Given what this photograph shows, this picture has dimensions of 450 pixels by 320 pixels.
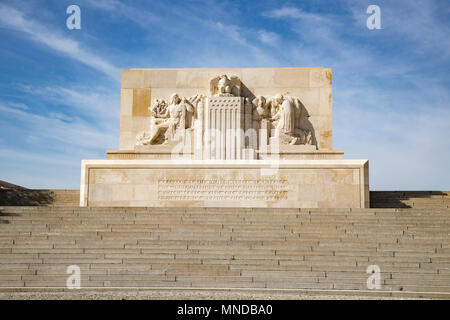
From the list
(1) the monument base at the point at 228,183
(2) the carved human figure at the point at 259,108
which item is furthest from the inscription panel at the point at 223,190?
(2) the carved human figure at the point at 259,108

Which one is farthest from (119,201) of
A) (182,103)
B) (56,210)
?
(182,103)

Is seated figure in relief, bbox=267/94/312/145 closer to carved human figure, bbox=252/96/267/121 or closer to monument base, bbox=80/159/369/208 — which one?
carved human figure, bbox=252/96/267/121

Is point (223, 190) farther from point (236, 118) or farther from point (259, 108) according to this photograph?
point (259, 108)

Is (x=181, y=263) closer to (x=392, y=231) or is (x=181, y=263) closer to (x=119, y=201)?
(x=392, y=231)

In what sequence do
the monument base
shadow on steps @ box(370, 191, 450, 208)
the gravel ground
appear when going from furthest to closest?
shadow on steps @ box(370, 191, 450, 208) < the monument base < the gravel ground

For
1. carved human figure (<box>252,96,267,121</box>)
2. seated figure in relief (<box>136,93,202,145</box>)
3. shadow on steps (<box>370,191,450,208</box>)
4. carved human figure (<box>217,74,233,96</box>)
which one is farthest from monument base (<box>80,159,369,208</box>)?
carved human figure (<box>217,74,233,96</box>)

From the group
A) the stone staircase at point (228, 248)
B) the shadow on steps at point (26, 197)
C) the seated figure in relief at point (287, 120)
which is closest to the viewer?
the stone staircase at point (228, 248)

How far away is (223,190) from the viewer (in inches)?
658

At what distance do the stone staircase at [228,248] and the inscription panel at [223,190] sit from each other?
2.68m

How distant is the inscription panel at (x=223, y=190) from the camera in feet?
54.6

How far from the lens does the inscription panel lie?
16.6m

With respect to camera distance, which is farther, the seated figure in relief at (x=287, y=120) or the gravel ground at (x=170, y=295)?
the seated figure in relief at (x=287, y=120)

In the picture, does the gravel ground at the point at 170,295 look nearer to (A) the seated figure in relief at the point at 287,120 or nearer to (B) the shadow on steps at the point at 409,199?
(B) the shadow on steps at the point at 409,199

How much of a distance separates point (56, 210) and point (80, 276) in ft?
12.9
